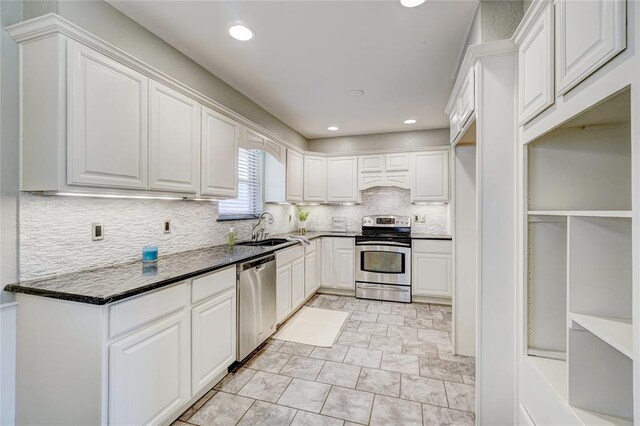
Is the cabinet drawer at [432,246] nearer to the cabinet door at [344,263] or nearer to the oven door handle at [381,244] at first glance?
the oven door handle at [381,244]

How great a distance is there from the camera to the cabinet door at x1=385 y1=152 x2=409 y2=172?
462 cm

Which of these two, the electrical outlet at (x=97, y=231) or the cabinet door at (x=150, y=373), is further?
Result: the electrical outlet at (x=97, y=231)

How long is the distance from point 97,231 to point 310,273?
2797 mm

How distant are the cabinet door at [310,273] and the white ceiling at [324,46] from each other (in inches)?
83.8

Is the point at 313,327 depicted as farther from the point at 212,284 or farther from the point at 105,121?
the point at 105,121

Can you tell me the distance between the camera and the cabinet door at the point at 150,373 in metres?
1.43

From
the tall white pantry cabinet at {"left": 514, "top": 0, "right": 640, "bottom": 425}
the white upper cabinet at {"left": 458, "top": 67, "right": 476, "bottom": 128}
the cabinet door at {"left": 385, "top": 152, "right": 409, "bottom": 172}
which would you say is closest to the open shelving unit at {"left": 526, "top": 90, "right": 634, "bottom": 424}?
the tall white pantry cabinet at {"left": 514, "top": 0, "right": 640, "bottom": 425}

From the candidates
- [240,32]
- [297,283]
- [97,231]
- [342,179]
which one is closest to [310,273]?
[297,283]

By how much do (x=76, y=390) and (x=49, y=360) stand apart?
0.23m

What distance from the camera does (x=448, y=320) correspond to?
11.8ft

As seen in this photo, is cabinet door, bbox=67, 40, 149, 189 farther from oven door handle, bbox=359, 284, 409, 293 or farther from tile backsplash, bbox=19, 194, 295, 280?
oven door handle, bbox=359, 284, 409, 293

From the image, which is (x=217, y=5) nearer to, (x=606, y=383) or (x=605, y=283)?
(x=605, y=283)

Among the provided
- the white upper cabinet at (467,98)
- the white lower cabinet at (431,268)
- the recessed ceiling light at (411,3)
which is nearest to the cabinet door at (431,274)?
the white lower cabinet at (431,268)

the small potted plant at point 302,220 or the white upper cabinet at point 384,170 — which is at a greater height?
the white upper cabinet at point 384,170
